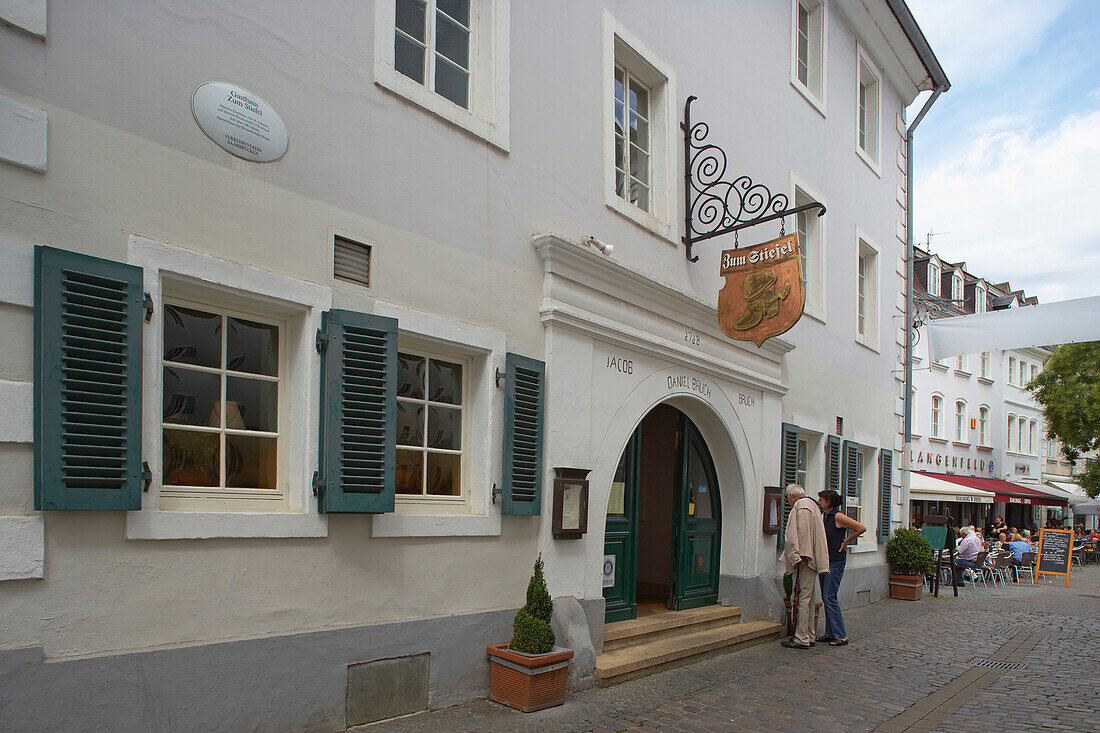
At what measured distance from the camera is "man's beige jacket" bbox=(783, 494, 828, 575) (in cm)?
894

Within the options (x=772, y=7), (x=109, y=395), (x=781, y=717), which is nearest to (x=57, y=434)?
(x=109, y=395)

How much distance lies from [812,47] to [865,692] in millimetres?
8969

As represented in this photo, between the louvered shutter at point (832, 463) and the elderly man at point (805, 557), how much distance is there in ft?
10.0

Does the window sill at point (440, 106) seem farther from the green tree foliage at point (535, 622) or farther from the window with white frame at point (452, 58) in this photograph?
the green tree foliage at point (535, 622)

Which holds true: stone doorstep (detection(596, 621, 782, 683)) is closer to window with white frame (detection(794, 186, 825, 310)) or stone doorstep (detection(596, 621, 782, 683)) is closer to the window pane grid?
the window pane grid

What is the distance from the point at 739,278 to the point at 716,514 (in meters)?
2.87

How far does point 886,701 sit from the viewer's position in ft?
22.2

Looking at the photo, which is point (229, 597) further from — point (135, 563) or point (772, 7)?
point (772, 7)

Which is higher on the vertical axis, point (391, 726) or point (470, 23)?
point (470, 23)

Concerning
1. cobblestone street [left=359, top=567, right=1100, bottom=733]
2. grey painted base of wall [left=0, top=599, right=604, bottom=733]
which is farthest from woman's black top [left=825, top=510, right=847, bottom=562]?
grey painted base of wall [left=0, top=599, right=604, bottom=733]

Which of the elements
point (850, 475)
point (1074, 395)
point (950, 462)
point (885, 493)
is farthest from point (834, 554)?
point (950, 462)

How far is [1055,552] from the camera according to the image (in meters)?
18.8

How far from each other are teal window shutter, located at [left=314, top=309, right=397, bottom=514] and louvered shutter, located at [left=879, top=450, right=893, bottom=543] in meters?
10.6

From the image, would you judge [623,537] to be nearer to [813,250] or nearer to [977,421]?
[813,250]
